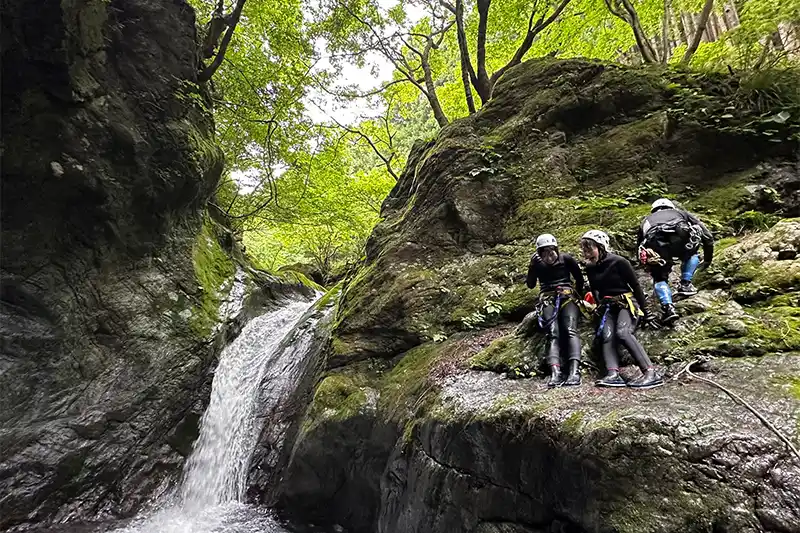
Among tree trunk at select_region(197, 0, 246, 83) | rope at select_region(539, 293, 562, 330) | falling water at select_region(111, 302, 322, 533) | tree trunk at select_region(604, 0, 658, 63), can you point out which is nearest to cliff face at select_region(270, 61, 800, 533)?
rope at select_region(539, 293, 562, 330)

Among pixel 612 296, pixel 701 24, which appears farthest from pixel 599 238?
pixel 701 24

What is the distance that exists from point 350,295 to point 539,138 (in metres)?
4.97

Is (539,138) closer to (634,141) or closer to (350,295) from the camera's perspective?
(634,141)

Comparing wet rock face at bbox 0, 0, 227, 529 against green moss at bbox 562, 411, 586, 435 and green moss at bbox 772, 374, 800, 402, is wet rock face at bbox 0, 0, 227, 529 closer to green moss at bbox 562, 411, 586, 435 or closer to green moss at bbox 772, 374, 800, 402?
green moss at bbox 562, 411, 586, 435

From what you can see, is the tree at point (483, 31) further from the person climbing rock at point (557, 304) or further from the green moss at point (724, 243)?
the person climbing rock at point (557, 304)

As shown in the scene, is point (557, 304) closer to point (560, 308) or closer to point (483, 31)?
point (560, 308)

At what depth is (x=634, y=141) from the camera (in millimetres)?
7492

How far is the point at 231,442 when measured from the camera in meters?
8.37

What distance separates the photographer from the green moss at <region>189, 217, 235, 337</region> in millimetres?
9898

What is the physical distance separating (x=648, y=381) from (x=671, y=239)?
74.0 inches

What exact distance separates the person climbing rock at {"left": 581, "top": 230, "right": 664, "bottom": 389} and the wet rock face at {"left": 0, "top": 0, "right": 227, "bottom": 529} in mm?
8352

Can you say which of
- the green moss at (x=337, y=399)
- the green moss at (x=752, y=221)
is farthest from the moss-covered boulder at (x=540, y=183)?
the green moss at (x=337, y=399)

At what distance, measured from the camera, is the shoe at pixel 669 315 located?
14.1 ft

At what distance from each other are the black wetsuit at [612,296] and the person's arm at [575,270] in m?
0.28
